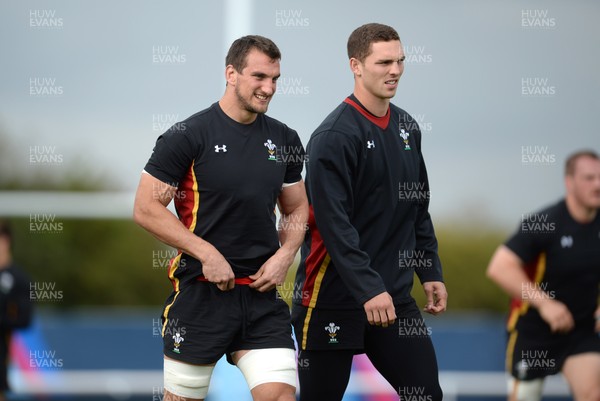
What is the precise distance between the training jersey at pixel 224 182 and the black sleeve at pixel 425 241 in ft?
2.33

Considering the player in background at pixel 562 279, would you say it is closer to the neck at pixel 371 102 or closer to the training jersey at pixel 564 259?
the training jersey at pixel 564 259

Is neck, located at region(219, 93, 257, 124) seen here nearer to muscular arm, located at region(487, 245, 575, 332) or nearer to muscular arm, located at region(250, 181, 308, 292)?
muscular arm, located at region(250, 181, 308, 292)

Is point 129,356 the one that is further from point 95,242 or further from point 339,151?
point 95,242

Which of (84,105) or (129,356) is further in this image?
(84,105)

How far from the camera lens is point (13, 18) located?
14492 mm

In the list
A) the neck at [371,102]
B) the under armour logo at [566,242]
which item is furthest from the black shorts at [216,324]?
the under armour logo at [566,242]

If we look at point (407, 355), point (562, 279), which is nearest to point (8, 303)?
point (562, 279)

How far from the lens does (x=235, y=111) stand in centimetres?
435

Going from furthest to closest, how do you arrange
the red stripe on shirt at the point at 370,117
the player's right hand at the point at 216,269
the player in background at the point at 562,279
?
the player in background at the point at 562,279 < the red stripe on shirt at the point at 370,117 < the player's right hand at the point at 216,269

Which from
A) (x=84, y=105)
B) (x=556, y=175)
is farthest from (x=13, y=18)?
(x=556, y=175)

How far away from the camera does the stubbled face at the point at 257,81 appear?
4250 mm

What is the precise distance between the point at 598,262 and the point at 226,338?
2.96 m

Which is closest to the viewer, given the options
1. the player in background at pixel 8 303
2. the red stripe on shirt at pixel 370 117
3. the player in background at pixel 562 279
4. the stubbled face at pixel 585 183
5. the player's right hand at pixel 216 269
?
the player's right hand at pixel 216 269

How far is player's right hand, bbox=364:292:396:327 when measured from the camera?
167 inches
